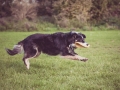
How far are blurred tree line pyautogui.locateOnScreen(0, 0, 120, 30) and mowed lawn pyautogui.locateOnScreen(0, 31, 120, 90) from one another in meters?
0.16

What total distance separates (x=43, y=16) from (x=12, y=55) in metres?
0.69

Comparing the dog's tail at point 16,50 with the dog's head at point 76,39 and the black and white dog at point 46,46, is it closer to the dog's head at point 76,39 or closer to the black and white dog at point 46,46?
the black and white dog at point 46,46

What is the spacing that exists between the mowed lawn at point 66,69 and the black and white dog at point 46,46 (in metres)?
0.09

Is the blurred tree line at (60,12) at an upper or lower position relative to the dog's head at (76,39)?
upper

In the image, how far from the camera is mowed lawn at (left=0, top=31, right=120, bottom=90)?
7.04ft

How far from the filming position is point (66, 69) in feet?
8.93

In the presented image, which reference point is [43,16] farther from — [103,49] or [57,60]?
[103,49]

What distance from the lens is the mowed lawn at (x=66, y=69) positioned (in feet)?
7.04

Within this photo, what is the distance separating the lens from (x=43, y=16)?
8.45ft

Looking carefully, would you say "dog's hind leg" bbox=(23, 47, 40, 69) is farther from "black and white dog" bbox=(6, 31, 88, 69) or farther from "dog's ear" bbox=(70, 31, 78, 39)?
"dog's ear" bbox=(70, 31, 78, 39)

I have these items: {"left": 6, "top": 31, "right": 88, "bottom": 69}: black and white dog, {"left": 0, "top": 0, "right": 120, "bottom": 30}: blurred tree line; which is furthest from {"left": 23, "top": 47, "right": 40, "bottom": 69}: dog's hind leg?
{"left": 0, "top": 0, "right": 120, "bottom": 30}: blurred tree line

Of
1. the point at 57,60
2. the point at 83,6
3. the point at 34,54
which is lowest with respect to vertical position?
the point at 57,60

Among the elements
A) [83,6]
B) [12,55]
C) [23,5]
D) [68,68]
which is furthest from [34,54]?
[83,6]

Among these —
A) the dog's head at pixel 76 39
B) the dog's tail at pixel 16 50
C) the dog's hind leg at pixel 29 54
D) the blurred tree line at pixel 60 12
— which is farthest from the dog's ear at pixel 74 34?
the dog's tail at pixel 16 50
